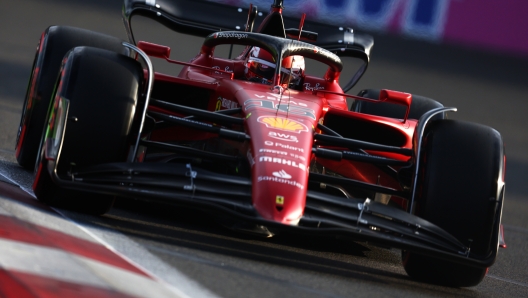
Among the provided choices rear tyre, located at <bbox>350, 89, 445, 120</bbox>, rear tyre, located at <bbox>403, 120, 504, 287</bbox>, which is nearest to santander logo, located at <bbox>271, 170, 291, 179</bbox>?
rear tyre, located at <bbox>403, 120, 504, 287</bbox>

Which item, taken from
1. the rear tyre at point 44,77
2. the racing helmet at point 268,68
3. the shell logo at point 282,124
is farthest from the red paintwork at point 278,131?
the rear tyre at point 44,77

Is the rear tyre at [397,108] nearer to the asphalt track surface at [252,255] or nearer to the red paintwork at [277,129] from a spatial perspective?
the red paintwork at [277,129]

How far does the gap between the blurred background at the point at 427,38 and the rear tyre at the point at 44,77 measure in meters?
8.09

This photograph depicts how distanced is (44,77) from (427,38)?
11.5 metres

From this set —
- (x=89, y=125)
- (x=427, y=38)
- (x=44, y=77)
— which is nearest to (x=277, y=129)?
(x=89, y=125)

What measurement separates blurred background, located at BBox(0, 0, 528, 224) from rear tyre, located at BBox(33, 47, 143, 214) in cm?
936

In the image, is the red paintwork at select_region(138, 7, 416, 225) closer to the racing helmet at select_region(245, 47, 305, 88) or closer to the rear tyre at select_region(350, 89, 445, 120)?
the racing helmet at select_region(245, 47, 305, 88)

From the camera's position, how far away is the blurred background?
1446 centimetres

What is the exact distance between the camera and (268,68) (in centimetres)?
610

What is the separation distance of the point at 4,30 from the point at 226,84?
920 cm

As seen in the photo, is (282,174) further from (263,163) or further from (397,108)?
(397,108)

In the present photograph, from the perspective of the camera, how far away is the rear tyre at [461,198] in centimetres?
443

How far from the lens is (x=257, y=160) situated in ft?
14.3

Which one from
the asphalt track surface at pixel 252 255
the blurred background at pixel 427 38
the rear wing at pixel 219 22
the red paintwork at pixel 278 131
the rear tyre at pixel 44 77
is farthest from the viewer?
the blurred background at pixel 427 38
